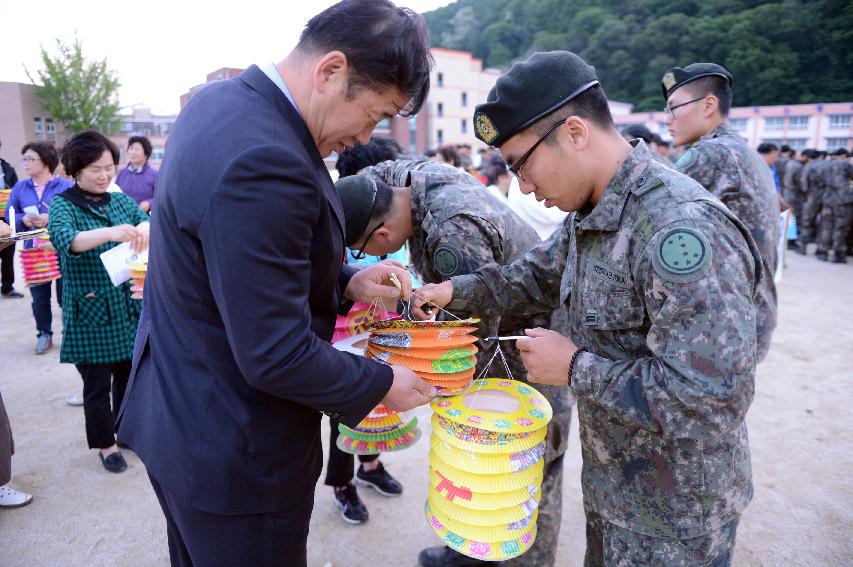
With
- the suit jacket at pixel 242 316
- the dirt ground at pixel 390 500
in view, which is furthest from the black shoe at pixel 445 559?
the suit jacket at pixel 242 316

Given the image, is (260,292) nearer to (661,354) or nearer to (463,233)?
(661,354)

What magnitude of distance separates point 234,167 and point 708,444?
4.45ft

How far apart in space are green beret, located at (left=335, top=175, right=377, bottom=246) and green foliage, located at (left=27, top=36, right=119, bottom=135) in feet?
87.0

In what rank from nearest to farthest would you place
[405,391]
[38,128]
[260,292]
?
[260,292] < [405,391] < [38,128]

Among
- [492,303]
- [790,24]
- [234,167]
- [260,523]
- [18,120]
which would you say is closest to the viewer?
[234,167]

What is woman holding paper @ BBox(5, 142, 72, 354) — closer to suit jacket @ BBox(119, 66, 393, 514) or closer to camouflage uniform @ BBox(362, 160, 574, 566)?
camouflage uniform @ BBox(362, 160, 574, 566)

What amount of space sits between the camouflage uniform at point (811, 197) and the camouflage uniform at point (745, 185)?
10.7 m

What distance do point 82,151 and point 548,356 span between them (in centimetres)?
341

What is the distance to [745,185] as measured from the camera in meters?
3.09

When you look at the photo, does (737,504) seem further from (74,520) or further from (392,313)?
(74,520)

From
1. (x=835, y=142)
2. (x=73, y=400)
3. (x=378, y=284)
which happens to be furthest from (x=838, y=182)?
(x=835, y=142)

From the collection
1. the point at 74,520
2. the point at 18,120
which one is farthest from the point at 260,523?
the point at 18,120

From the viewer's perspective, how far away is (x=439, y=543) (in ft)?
10.1

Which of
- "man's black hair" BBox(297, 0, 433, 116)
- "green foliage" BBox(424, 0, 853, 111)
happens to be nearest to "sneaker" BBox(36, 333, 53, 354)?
"man's black hair" BBox(297, 0, 433, 116)
